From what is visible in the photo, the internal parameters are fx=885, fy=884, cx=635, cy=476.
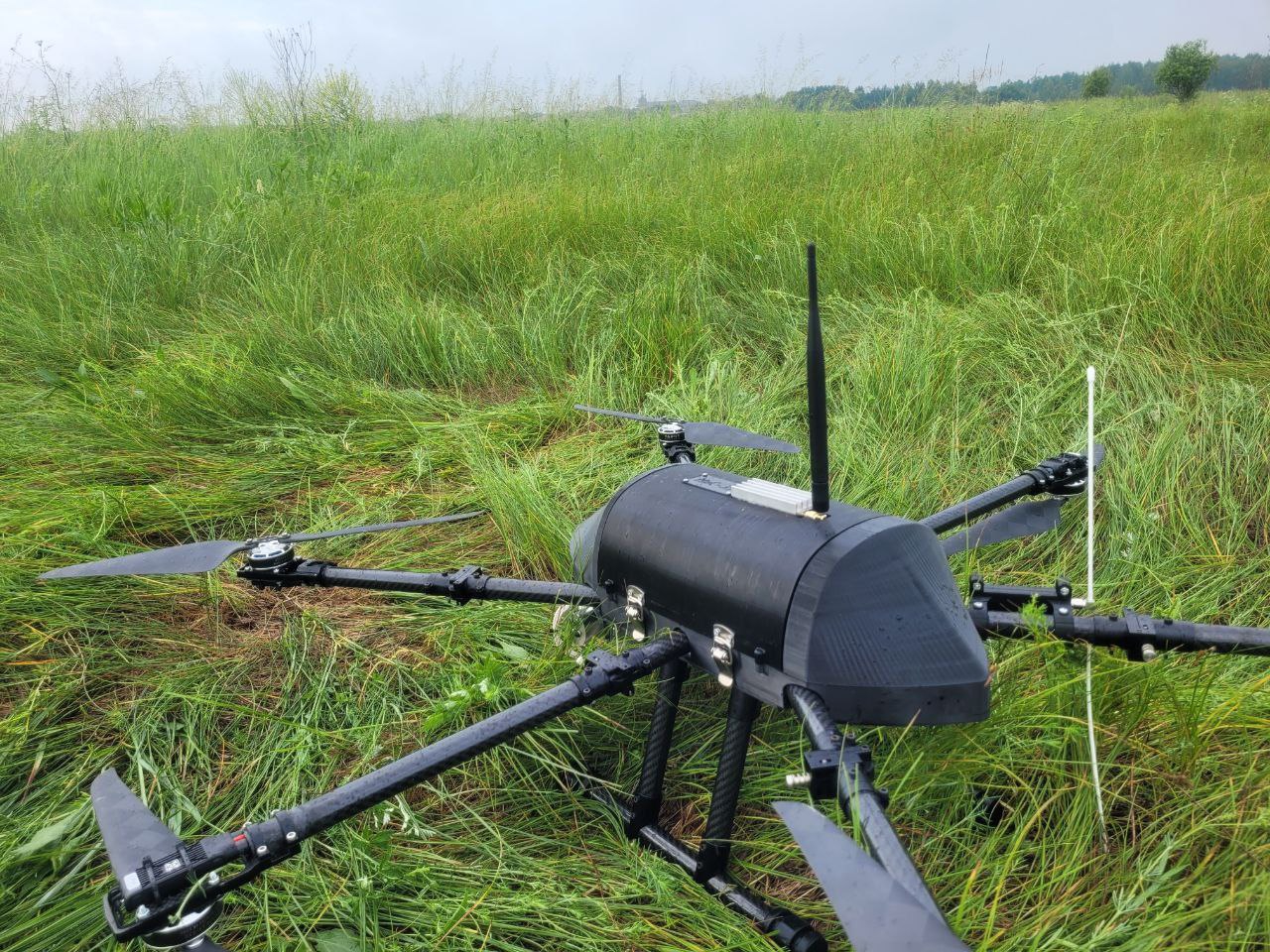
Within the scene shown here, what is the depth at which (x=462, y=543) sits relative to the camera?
3.28 meters

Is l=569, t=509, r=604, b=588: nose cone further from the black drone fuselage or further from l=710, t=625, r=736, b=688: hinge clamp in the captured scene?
l=710, t=625, r=736, b=688: hinge clamp

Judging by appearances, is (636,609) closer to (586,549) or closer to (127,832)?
(586,549)

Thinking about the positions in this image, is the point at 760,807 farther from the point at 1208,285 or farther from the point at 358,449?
the point at 1208,285

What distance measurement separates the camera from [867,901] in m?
1.03

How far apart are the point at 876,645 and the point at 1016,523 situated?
94 centimetres

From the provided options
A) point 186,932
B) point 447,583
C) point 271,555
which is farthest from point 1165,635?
point 271,555

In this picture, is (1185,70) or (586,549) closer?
(586,549)

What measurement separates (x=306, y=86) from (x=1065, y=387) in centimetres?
745

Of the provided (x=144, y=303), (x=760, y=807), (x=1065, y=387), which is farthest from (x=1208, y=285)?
(x=144, y=303)

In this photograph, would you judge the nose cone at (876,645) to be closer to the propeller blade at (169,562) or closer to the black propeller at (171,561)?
the black propeller at (171,561)

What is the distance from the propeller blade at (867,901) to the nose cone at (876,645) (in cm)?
46

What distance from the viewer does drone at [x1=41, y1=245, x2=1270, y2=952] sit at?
125cm

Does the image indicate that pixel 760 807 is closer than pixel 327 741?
Yes

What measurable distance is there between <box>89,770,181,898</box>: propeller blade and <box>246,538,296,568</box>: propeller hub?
0.81 m
